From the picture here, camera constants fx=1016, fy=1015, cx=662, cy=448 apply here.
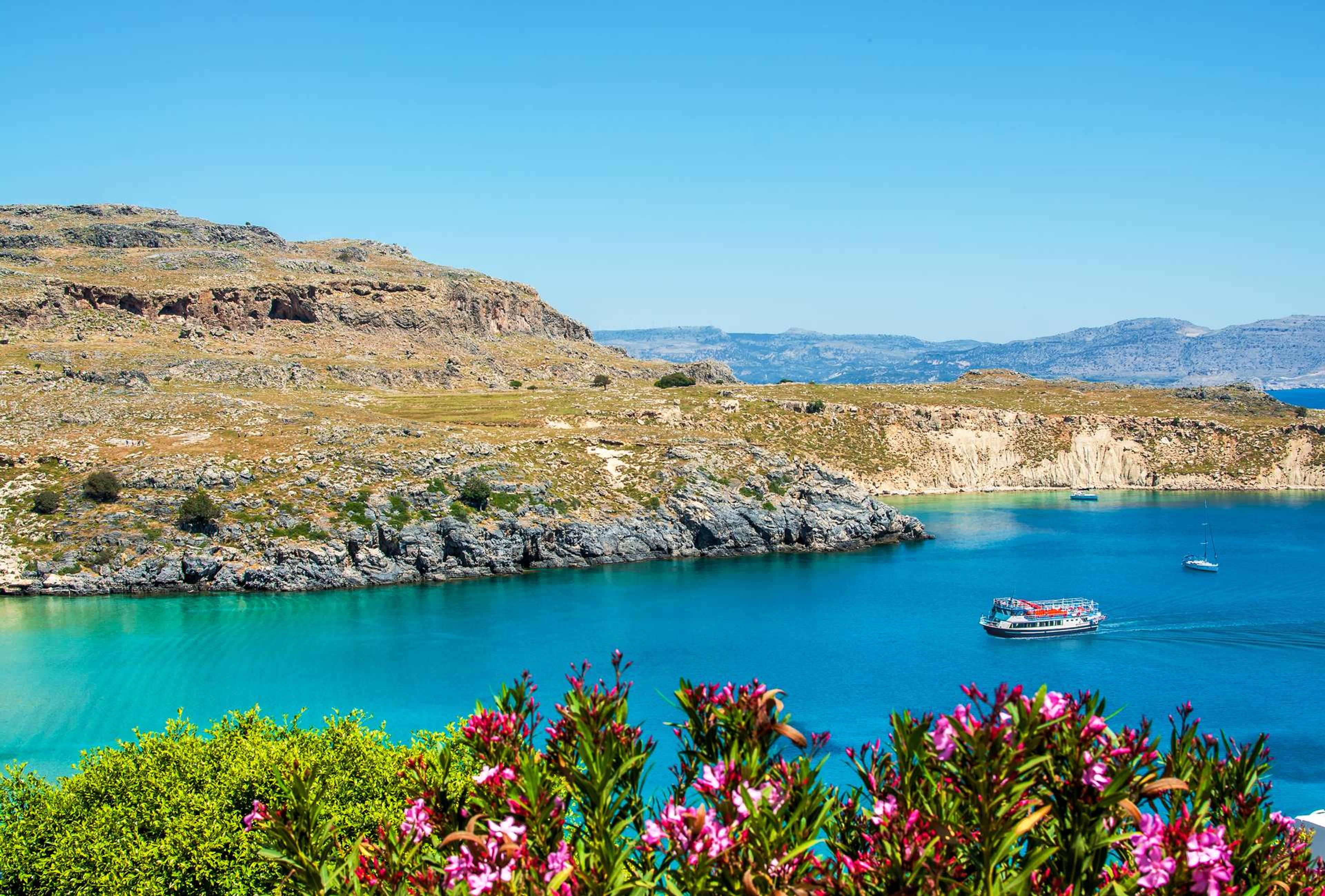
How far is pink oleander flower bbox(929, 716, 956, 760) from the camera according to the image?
11.2m

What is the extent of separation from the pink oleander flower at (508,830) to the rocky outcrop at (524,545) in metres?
71.2

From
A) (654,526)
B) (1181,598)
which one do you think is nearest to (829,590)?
(654,526)

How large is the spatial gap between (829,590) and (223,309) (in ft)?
321

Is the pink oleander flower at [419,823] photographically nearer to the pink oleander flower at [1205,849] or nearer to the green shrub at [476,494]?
the pink oleander flower at [1205,849]

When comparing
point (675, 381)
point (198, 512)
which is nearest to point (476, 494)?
point (198, 512)

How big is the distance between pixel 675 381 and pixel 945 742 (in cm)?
13912

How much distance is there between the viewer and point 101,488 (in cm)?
7906

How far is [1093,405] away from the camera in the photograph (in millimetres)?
153250

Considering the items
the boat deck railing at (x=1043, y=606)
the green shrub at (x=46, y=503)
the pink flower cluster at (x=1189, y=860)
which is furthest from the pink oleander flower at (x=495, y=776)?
the green shrub at (x=46, y=503)

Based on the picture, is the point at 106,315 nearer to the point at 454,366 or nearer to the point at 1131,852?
the point at 454,366

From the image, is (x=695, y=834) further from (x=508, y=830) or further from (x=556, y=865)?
(x=508, y=830)

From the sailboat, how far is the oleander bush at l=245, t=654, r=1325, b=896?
262ft

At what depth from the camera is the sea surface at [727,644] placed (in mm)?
50156

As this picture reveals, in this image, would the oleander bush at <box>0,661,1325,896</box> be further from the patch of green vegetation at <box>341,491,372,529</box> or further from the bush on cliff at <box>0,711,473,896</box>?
the patch of green vegetation at <box>341,491,372,529</box>
